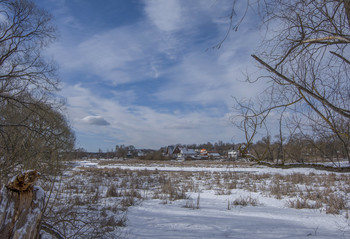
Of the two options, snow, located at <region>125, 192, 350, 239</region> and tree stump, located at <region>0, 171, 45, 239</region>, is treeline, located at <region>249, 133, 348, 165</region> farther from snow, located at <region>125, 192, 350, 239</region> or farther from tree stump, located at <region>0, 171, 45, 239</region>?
snow, located at <region>125, 192, 350, 239</region>

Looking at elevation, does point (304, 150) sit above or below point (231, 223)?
above

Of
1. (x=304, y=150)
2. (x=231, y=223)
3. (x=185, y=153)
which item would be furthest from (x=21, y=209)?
(x=185, y=153)

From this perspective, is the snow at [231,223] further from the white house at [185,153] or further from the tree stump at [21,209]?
the white house at [185,153]

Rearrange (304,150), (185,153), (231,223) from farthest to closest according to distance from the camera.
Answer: (185,153) → (231,223) → (304,150)

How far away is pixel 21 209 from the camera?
4.66ft

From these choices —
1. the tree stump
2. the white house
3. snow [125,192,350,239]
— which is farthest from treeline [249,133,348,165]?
the white house

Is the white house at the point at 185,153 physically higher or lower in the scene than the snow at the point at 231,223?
higher

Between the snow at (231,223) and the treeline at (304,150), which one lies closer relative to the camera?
the treeline at (304,150)

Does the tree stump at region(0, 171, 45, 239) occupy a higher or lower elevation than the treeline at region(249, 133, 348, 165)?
lower

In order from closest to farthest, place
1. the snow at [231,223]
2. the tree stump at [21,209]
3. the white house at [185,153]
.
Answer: the tree stump at [21,209]
the snow at [231,223]
the white house at [185,153]

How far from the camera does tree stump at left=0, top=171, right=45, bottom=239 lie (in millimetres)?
1353

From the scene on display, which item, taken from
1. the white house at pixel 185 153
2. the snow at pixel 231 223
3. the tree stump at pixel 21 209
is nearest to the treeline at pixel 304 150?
the tree stump at pixel 21 209

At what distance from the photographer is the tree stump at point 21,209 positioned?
4.44ft

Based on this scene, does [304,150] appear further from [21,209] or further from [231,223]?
[231,223]
